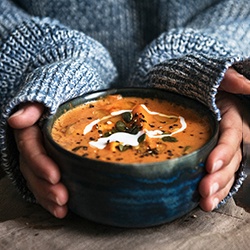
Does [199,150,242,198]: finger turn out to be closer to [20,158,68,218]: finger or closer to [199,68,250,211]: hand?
[199,68,250,211]: hand

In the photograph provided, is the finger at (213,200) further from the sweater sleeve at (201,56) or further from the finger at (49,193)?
the finger at (49,193)

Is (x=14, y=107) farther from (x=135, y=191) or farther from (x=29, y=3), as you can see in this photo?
(x=29, y=3)

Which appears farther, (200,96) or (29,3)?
(29,3)

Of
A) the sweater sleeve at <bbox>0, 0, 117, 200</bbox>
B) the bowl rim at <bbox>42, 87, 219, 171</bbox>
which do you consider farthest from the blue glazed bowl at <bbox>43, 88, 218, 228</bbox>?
the sweater sleeve at <bbox>0, 0, 117, 200</bbox>

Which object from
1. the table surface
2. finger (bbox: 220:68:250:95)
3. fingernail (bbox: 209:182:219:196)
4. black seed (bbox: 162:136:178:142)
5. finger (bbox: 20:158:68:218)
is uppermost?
finger (bbox: 220:68:250:95)

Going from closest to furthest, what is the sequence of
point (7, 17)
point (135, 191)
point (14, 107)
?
point (135, 191)
point (14, 107)
point (7, 17)

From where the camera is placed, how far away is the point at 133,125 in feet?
1.87

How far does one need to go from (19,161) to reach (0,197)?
0.19 feet

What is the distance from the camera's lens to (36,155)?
0.54 metres

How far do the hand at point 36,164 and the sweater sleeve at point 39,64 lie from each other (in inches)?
0.9

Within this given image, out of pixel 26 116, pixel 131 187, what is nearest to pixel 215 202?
pixel 131 187

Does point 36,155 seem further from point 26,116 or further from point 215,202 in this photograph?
point 215,202

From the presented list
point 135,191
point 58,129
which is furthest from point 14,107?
point 135,191

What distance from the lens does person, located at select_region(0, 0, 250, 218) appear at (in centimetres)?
56
